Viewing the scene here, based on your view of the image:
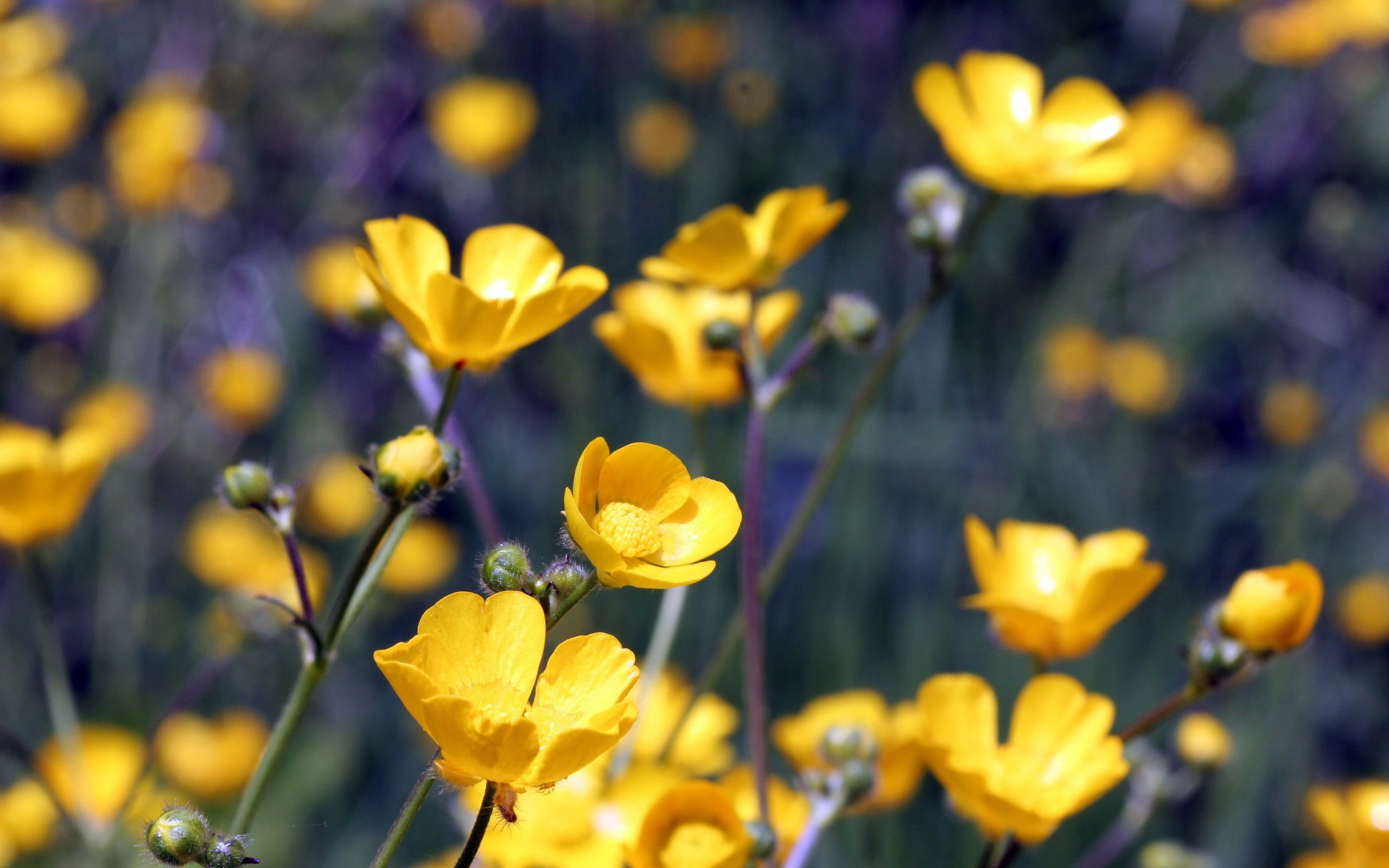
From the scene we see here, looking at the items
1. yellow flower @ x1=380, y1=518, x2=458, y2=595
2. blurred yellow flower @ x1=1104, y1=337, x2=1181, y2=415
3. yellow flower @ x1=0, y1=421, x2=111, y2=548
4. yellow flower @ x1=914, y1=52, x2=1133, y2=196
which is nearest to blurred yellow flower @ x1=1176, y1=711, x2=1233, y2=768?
yellow flower @ x1=914, y1=52, x2=1133, y2=196

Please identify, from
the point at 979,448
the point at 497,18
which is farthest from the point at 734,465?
the point at 497,18

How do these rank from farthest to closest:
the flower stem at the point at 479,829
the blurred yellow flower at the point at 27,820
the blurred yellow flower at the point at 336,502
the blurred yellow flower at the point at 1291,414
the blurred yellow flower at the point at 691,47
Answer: the blurred yellow flower at the point at 691,47, the blurred yellow flower at the point at 1291,414, the blurred yellow flower at the point at 336,502, the blurred yellow flower at the point at 27,820, the flower stem at the point at 479,829

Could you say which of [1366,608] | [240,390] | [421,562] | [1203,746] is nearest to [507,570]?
[1203,746]

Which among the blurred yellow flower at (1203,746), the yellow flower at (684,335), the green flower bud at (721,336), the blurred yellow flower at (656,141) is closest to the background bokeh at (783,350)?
the blurred yellow flower at (656,141)

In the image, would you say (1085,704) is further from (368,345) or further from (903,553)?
(368,345)

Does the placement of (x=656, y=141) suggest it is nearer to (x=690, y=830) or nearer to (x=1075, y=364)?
(x=1075, y=364)

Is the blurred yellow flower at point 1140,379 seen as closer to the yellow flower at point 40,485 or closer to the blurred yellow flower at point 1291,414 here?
the blurred yellow flower at point 1291,414

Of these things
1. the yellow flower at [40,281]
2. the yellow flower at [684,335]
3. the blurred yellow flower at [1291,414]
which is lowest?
the blurred yellow flower at [1291,414]

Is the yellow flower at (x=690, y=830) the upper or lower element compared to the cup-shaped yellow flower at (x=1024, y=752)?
upper
